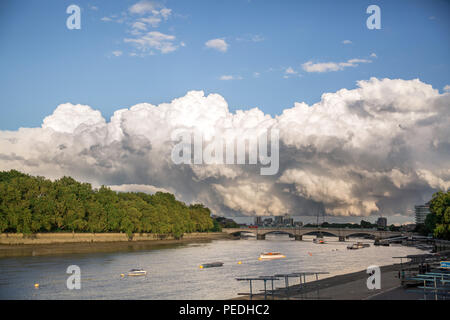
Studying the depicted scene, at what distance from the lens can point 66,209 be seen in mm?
115125

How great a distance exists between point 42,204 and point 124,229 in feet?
120

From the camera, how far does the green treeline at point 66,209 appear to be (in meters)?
102

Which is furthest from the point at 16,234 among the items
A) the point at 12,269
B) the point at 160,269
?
the point at 160,269

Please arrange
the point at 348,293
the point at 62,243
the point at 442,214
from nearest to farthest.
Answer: the point at 348,293, the point at 442,214, the point at 62,243

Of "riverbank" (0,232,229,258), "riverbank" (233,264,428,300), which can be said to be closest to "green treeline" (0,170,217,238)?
"riverbank" (0,232,229,258)

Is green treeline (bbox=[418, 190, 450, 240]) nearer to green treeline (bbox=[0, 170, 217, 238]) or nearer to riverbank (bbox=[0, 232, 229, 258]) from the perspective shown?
riverbank (bbox=[0, 232, 229, 258])

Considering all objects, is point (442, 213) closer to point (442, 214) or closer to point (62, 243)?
point (442, 214)

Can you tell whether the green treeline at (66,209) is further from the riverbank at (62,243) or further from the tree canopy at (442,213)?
the tree canopy at (442,213)

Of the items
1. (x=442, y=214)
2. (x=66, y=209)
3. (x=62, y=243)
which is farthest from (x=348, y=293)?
(x=66, y=209)

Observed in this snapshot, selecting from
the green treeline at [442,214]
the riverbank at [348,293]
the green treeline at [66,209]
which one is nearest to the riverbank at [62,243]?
the green treeline at [66,209]

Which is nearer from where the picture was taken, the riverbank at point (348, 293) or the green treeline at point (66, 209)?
the riverbank at point (348, 293)

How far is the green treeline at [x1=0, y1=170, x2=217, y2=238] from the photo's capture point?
333 feet
